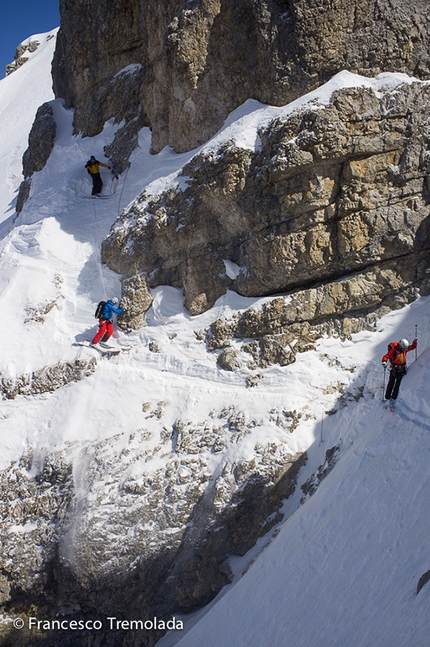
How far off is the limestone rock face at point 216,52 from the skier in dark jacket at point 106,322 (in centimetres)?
562

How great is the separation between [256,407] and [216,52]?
979 cm

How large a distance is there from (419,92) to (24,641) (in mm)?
15148

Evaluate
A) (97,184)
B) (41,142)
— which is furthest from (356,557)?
(41,142)

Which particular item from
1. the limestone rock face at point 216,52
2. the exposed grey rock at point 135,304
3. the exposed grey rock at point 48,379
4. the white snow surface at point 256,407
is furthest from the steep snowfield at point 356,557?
the limestone rock face at point 216,52

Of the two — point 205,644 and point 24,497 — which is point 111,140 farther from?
point 205,644

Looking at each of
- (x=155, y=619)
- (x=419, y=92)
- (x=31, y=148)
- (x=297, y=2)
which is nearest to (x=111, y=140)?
(x=31, y=148)

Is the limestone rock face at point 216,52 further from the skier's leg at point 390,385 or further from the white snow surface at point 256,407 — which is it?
the skier's leg at point 390,385

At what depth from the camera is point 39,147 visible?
22672 mm

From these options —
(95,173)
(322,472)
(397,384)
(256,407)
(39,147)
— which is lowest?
(322,472)

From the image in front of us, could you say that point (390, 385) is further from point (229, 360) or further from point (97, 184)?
point (97, 184)

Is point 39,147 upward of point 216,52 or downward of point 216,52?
downward

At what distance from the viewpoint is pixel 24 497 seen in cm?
1430

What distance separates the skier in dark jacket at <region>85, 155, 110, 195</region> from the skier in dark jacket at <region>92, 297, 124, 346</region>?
5.48 m

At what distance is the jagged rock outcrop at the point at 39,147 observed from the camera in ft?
74.0
